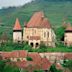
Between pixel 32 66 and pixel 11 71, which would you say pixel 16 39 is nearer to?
pixel 32 66

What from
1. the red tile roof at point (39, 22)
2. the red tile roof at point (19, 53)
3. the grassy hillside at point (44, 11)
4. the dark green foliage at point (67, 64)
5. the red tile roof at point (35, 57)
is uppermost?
the grassy hillside at point (44, 11)

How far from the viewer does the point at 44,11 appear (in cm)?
14362

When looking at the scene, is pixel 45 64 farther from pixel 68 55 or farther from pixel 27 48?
pixel 27 48

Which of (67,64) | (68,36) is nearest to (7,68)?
(67,64)

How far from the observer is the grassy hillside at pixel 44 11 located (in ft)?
424

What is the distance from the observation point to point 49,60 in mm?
68875

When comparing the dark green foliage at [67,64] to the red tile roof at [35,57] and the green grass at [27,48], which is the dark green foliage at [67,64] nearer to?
the red tile roof at [35,57]

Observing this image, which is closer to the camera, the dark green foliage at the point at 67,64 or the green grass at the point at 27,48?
the dark green foliage at the point at 67,64

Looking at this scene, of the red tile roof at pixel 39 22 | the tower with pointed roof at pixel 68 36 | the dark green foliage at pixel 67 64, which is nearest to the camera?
the dark green foliage at pixel 67 64

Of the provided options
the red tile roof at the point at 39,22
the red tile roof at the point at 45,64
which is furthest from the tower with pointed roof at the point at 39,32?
the red tile roof at the point at 45,64

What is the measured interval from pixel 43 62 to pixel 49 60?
5168mm

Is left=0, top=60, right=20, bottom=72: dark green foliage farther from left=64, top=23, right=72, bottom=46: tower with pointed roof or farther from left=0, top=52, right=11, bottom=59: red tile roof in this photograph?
left=64, top=23, right=72, bottom=46: tower with pointed roof

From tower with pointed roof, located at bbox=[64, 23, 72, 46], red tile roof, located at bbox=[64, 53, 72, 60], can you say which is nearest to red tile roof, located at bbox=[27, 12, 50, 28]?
tower with pointed roof, located at bbox=[64, 23, 72, 46]

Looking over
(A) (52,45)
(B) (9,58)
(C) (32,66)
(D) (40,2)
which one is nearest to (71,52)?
(A) (52,45)
